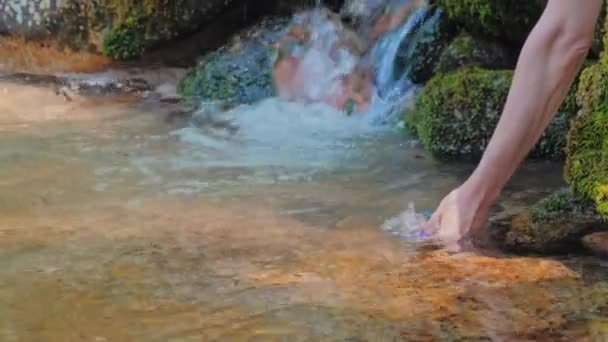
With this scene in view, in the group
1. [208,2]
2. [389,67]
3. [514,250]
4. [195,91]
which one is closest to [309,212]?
[514,250]

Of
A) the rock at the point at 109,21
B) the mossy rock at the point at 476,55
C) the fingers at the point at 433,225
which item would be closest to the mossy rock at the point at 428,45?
the mossy rock at the point at 476,55

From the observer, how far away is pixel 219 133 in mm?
6363

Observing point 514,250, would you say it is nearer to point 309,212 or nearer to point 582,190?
point 582,190

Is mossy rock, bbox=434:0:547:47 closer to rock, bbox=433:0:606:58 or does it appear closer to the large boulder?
rock, bbox=433:0:606:58

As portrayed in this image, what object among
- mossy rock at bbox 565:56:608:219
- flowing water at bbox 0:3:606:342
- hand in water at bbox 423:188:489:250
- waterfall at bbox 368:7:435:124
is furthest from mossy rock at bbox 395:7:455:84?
hand in water at bbox 423:188:489:250

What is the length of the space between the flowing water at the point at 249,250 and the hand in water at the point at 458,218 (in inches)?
3.2

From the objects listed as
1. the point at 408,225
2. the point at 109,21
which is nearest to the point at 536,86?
the point at 408,225

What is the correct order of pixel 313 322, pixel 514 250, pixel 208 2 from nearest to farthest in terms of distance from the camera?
1. pixel 313 322
2. pixel 514 250
3. pixel 208 2

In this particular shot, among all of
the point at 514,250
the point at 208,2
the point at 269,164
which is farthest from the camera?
the point at 208,2

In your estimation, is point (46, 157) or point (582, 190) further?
point (46, 157)

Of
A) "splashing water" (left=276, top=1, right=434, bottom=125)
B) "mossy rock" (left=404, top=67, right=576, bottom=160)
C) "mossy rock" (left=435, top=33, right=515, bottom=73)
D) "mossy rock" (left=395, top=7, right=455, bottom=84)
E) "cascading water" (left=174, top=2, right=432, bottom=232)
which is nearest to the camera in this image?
"mossy rock" (left=404, top=67, right=576, bottom=160)

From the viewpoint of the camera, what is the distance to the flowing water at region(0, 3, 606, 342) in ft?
9.77

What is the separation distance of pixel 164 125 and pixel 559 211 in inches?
129

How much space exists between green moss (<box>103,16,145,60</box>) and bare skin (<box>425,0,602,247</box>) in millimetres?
5816
